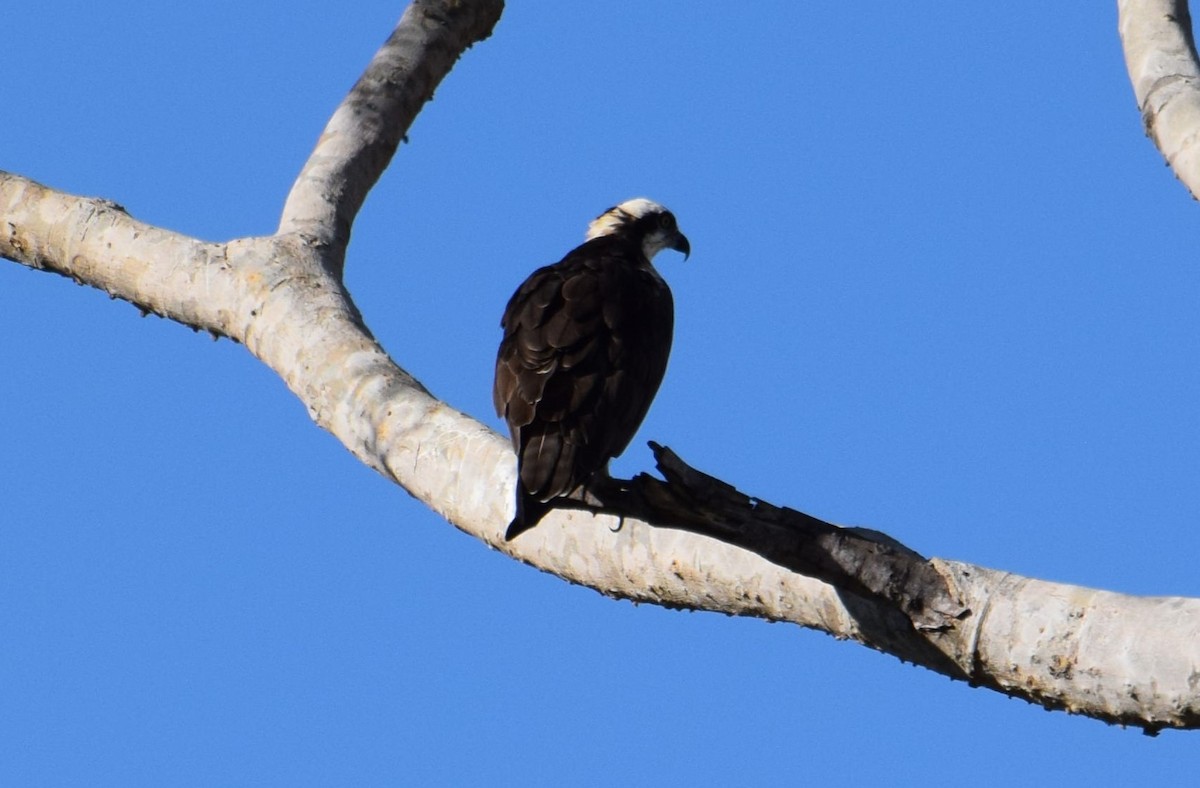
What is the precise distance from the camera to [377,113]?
23.1 feet

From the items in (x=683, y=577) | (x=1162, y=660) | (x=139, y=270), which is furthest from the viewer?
(x=139, y=270)

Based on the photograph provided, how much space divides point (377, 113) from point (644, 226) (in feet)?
5.20

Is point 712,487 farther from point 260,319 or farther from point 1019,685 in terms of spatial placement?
point 260,319

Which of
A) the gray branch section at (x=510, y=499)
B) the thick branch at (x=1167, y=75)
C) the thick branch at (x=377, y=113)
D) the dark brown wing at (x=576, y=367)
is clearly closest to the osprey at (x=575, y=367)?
the dark brown wing at (x=576, y=367)

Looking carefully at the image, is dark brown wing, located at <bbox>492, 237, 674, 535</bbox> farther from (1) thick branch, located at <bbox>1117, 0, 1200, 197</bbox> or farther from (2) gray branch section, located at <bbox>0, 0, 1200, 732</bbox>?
(1) thick branch, located at <bbox>1117, 0, 1200, 197</bbox>

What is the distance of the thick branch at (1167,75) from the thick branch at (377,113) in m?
3.12

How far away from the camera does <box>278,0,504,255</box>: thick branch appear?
6.63 metres

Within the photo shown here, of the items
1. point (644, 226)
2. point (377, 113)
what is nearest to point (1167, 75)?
point (644, 226)

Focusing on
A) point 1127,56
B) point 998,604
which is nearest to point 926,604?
point 998,604

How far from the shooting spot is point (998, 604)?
3.95 meters

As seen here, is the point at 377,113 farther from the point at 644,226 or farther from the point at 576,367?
the point at 576,367

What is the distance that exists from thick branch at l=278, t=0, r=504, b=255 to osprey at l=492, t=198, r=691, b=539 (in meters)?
1.00

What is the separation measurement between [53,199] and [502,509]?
10.4ft

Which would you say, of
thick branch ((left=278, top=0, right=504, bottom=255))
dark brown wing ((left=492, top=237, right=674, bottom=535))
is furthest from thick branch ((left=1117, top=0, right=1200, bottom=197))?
thick branch ((left=278, top=0, right=504, bottom=255))
